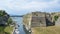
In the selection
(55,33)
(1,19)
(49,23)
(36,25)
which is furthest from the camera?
A: (1,19)

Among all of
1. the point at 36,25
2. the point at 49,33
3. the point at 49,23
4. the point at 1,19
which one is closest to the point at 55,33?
the point at 49,33

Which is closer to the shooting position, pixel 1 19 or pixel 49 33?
pixel 49 33

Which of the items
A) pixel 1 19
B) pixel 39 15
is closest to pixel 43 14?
pixel 39 15

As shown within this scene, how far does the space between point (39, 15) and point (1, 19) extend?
14.3m

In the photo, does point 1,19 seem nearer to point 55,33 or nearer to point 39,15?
point 39,15

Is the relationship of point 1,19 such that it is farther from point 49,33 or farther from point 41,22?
point 49,33

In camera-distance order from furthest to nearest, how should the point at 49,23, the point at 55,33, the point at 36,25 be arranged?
1. the point at 49,23
2. the point at 36,25
3. the point at 55,33

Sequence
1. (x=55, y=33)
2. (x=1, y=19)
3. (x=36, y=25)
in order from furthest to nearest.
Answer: (x=1, y=19) < (x=36, y=25) < (x=55, y=33)

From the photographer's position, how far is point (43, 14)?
164ft

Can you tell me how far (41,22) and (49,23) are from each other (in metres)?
3.63

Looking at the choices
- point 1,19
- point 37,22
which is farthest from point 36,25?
point 1,19

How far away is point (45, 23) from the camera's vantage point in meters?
49.0

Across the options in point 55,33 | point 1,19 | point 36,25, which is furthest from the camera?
point 1,19

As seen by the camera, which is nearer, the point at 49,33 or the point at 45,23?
the point at 49,33
